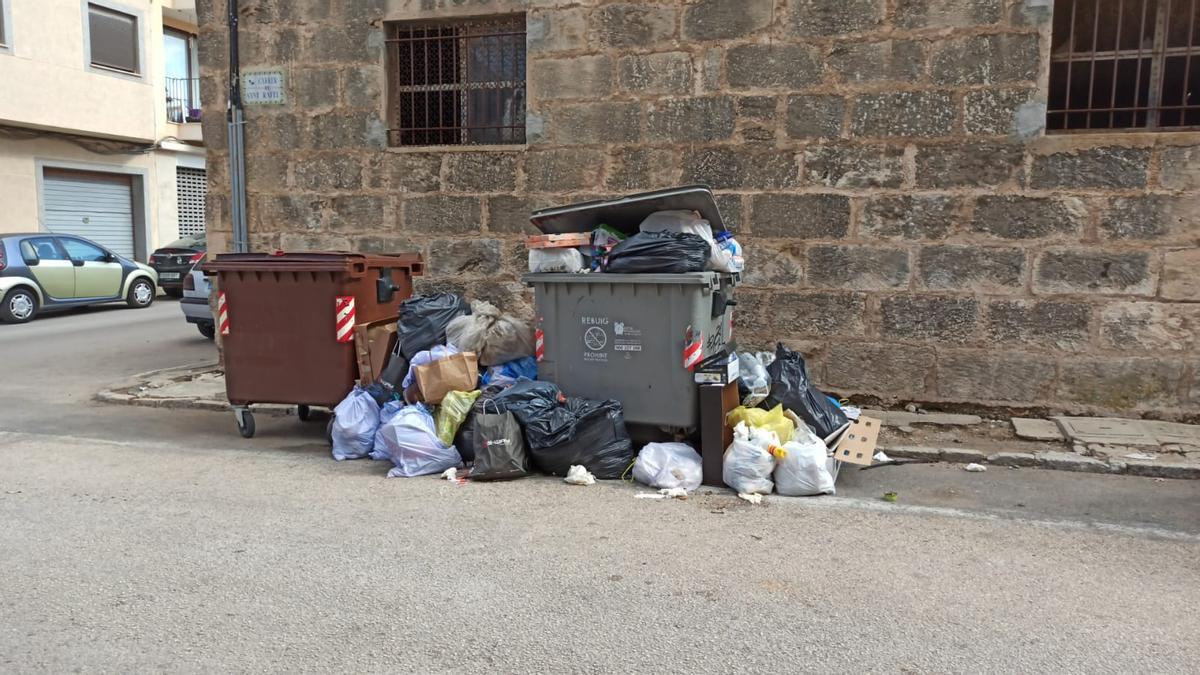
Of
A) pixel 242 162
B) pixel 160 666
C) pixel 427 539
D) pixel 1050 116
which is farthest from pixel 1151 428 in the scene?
pixel 242 162

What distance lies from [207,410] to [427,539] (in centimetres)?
403

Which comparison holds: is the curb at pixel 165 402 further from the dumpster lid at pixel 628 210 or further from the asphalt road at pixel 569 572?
the dumpster lid at pixel 628 210

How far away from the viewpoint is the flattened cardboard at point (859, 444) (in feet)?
17.3

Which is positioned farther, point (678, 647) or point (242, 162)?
point (242, 162)

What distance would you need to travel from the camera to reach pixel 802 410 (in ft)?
17.6

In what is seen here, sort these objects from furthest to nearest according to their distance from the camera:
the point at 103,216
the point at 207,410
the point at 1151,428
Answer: the point at 103,216 < the point at 207,410 < the point at 1151,428

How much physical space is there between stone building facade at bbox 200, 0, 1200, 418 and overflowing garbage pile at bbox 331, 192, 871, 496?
3.98 ft

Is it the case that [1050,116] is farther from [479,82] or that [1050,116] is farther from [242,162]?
[242,162]

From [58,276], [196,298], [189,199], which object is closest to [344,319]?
[196,298]

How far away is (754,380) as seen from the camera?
552cm

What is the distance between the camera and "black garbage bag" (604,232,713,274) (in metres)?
5.34

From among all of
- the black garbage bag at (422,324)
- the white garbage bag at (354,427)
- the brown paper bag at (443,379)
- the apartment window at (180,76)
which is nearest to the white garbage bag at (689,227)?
the brown paper bag at (443,379)

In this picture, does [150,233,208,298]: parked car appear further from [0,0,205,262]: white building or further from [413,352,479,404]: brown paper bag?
[413,352,479,404]: brown paper bag

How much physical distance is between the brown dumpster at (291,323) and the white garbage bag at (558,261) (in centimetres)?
133
